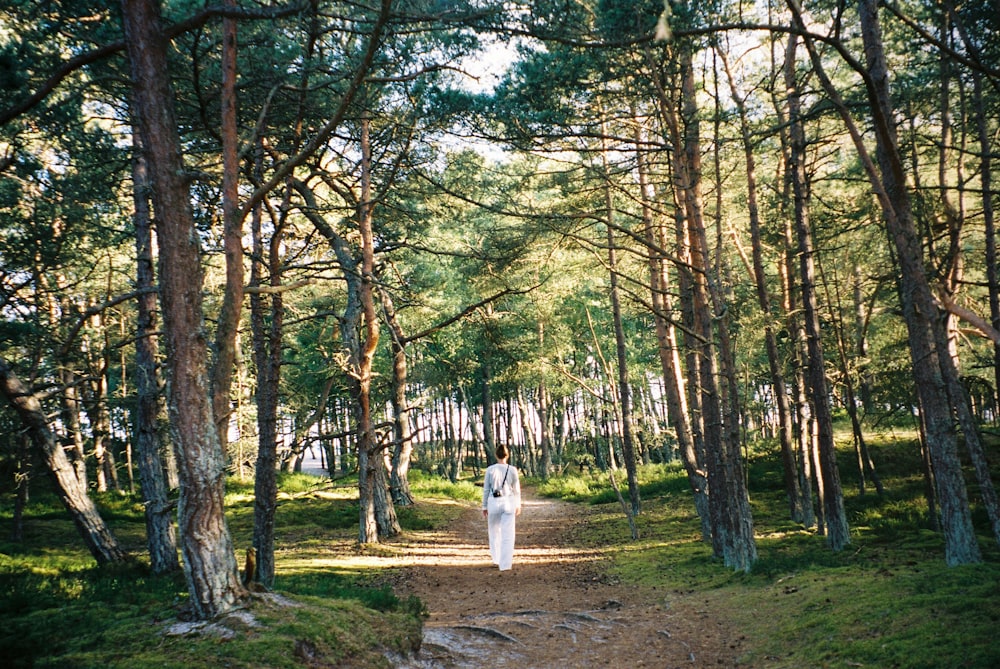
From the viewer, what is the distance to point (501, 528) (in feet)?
36.2

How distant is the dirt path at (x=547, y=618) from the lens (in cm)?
626

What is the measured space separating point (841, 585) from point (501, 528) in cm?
548

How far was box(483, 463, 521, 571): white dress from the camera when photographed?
1073 cm

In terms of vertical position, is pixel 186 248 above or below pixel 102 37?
below

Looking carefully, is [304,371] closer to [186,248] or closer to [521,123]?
[521,123]

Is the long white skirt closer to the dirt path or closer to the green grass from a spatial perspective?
the dirt path

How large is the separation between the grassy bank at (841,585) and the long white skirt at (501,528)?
6.72ft

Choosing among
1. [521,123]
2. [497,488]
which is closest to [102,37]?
[521,123]

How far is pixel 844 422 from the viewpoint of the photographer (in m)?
27.9

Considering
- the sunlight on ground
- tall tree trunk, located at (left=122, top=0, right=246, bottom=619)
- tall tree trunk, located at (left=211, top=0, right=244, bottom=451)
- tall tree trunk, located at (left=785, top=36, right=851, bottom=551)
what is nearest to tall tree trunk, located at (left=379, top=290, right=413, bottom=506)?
the sunlight on ground

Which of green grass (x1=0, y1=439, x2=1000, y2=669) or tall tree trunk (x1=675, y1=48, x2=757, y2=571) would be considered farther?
tall tree trunk (x1=675, y1=48, x2=757, y2=571)

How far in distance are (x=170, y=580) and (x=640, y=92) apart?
964cm

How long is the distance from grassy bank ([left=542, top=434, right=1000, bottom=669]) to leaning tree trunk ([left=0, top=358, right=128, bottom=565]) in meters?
7.96

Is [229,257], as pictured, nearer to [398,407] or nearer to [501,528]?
[501,528]
